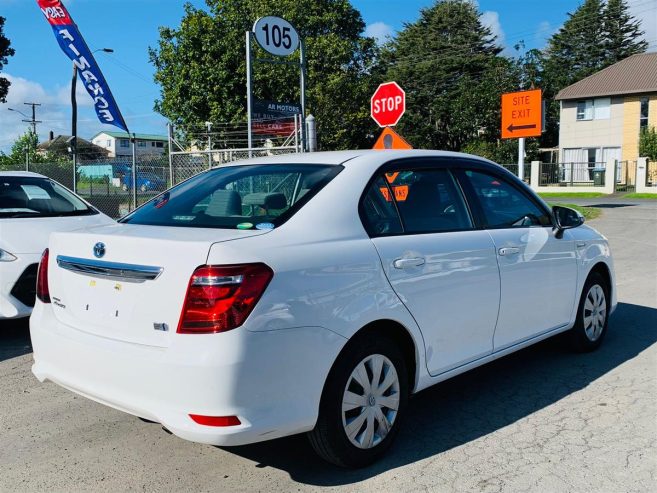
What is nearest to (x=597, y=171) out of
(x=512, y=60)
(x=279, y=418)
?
(x=512, y=60)

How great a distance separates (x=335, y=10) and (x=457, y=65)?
16229mm

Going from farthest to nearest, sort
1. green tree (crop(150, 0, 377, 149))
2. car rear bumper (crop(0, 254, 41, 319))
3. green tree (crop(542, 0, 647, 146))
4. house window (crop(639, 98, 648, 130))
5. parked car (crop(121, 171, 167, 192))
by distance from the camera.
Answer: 1. green tree (crop(542, 0, 647, 146))
2. house window (crop(639, 98, 648, 130))
3. green tree (crop(150, 0, 377, 149))
4. parked car (crop(121, 171, 167, 192))
5. car rear bumper (crop(0, 254, 41, 319))

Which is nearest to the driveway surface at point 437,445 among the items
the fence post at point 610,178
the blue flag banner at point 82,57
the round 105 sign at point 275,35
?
the round 105 sign at point 275,35

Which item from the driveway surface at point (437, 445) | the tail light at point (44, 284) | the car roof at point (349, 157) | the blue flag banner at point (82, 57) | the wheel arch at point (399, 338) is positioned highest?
the blue flag banner at point (82, 57)

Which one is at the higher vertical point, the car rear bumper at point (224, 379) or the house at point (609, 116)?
the house at point (609, 116)

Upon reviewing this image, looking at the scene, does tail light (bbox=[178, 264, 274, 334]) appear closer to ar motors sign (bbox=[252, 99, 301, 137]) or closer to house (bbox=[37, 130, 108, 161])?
ar motors sign (bbox=[252, 99, 301, 137])

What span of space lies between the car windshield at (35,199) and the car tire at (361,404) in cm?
471

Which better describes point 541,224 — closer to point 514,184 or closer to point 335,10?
point 514,184

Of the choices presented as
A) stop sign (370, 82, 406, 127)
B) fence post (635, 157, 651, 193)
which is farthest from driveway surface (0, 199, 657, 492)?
fence post (635, 157, 651, 193)

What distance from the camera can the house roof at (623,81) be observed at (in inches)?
1596

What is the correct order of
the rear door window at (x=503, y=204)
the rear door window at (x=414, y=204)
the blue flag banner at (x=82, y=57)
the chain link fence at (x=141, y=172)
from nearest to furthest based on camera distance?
the rear door window at (x=414, y=204) < the rear door window at (x=503, y=204) < the chain link fence at (x=141, y=172) < the blue flag banner at (x=82, y=57)

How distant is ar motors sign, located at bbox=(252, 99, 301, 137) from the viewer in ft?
53.6

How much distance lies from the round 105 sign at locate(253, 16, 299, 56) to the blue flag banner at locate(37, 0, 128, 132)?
153 inches

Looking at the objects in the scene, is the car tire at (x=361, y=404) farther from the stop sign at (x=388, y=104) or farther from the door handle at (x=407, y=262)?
the stop sign at (x=388, y=104)
